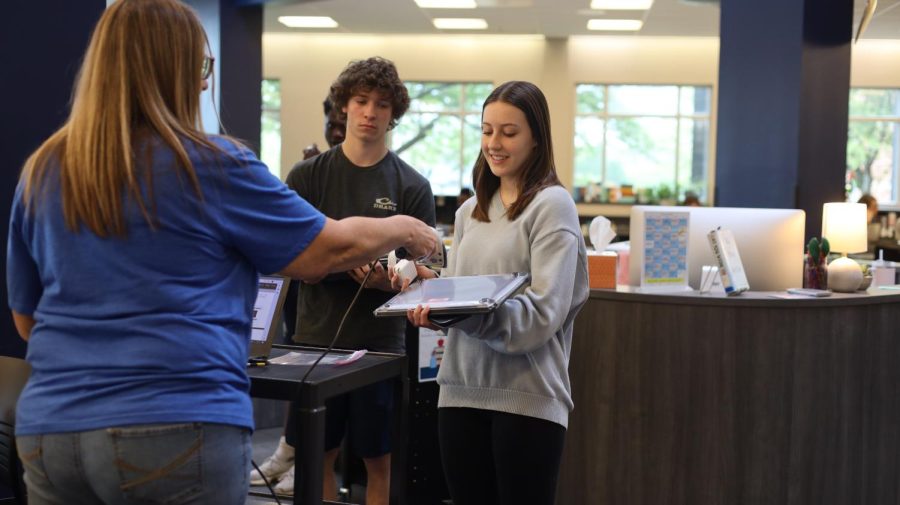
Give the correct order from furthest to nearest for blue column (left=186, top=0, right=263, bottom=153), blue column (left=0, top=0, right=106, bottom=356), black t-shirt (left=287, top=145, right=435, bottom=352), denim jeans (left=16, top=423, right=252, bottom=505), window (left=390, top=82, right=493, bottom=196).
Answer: window (left=390, top=82, right=493, bottom=196), blue column (left=186, top=0, right=263, bottom=153), blue column (left=0, top=0, right=106, bottom=356), black t-shirt (left=287, top=145, right=435, bottom=352), denim jeans (left=16, top=423, right=252, bottom=505)

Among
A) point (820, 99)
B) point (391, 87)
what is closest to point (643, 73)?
point (820, 99)

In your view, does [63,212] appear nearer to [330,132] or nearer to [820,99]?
[330,132]

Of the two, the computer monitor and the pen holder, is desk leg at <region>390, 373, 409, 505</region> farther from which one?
the pen holder

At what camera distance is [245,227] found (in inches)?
55.2

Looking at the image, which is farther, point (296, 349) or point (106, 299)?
point (296, 349)

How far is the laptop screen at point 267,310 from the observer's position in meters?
2.12

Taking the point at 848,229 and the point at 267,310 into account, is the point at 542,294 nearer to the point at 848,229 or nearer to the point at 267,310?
the point at 267,310

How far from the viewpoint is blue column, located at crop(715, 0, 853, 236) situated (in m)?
5.89

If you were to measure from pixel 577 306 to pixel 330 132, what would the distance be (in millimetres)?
2003

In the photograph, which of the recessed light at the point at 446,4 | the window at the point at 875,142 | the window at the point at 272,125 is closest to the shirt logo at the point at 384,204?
the recessed light at the point at 446,4

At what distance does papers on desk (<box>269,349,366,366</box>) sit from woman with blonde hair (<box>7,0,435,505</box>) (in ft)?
2.16

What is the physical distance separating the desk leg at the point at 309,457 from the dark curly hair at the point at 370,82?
124 cm

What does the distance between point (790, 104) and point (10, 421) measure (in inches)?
201

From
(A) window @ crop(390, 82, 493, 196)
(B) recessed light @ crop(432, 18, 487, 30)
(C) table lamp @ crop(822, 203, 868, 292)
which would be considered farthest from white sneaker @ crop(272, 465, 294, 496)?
(A) window @ crop(390, 82, 493, 196)
